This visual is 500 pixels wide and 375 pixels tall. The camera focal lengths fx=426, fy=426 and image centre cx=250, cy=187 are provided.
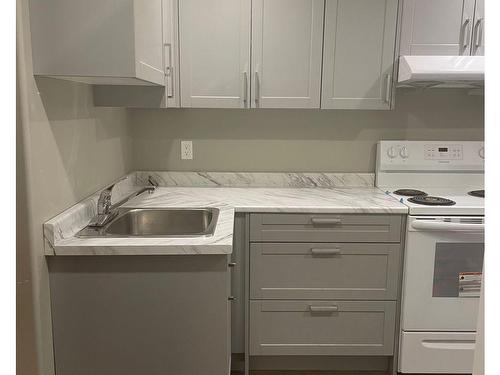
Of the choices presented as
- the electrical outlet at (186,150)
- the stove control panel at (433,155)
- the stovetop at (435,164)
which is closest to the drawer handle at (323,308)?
the stovetop at (435,164)

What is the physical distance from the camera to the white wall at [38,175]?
4.50 ft

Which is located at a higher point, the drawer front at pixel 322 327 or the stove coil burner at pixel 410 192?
the stove coil burner at pixel 410 192

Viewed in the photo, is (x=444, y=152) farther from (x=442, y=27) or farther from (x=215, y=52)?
(x=215, y=52)

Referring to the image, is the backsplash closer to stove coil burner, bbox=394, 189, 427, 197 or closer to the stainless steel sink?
stove coil burner, bbox=394, 189, 427, 197

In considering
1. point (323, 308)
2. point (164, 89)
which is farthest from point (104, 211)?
point (323, 308)

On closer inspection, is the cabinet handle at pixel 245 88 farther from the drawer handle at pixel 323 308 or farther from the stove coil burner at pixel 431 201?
the drawer handle at pixel 323 308

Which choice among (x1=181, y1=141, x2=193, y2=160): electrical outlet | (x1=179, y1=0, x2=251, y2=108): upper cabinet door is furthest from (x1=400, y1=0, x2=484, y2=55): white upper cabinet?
(x1=181, y1=141, x2=193, y2=160): electrical outlet

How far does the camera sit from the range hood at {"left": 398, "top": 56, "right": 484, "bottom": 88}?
2.22m

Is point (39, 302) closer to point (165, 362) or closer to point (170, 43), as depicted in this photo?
point (165, 362)

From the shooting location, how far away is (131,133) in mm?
2770

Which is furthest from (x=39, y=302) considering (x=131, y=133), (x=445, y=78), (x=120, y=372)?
(x=445, y=78)

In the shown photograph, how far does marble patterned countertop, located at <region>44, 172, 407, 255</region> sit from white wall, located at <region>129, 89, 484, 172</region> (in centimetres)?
8

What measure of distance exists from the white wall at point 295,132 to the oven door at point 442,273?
0.73 metres

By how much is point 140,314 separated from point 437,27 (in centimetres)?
213
